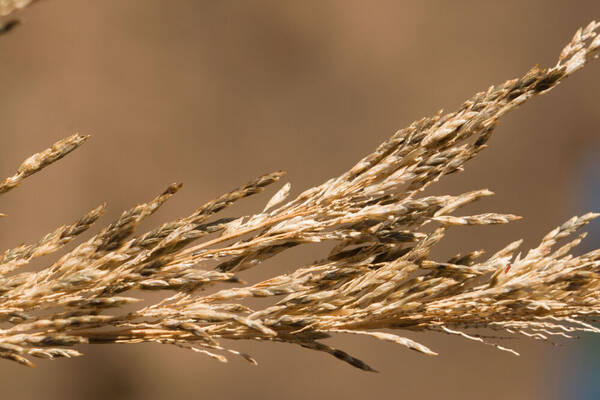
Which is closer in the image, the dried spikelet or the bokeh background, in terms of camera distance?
the dried spikelet

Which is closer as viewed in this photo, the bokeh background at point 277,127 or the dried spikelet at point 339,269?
the dried spikelet at point 339,269

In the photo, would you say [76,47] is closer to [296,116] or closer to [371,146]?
[296,116]

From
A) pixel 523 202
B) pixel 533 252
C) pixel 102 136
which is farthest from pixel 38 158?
pixel 523 202

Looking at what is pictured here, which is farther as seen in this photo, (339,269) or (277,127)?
(277,127)

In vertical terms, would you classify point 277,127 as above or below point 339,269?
above
